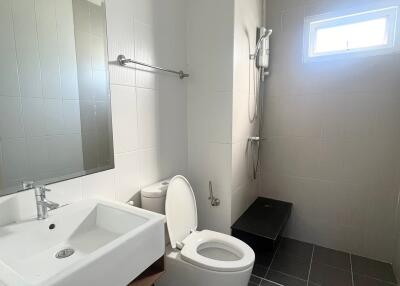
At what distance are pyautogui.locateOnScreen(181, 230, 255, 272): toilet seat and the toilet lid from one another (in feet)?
0.22

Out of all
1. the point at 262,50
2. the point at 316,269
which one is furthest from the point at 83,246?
the point at 262,50

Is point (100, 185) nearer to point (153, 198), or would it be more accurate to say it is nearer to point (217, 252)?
point (153, 198)

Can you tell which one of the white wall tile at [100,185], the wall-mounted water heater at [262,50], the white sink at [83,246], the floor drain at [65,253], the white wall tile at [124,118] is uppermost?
the wall-mounted water heater at [262,50]

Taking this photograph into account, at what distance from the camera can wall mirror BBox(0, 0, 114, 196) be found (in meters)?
0.95

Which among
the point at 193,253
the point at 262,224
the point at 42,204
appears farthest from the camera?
the point at 262,224

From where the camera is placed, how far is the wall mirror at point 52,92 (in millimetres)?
952

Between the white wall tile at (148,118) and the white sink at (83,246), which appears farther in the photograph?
the white wall tile at (148,118)

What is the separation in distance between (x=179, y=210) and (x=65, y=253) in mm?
752

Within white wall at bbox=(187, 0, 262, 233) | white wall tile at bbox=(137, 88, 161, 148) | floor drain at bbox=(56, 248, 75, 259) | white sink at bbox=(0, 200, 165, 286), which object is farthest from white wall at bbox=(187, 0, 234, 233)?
floor drain at bbox=(56, 248, 75, 259)

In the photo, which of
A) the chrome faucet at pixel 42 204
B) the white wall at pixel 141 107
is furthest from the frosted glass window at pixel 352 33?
the chrome faucet at pixel 42 204

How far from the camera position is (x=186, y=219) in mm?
1656

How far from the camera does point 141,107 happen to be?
4.94 ft

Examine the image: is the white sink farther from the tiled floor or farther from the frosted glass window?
the frosted glass window

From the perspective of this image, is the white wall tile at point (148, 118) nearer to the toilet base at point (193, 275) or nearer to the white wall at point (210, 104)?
the white wall at point (210, 104)
